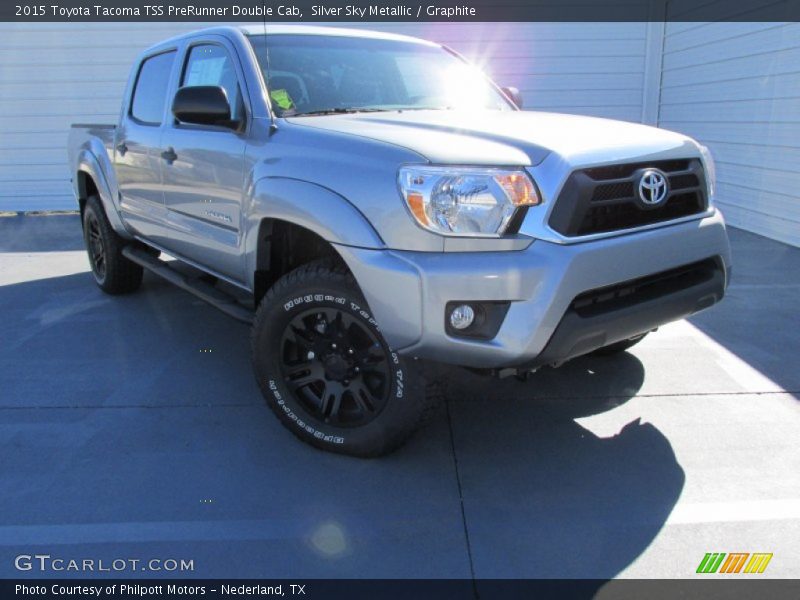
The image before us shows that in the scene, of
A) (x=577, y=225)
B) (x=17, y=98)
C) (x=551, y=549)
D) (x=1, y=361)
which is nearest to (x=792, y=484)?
(x=551, y=549)

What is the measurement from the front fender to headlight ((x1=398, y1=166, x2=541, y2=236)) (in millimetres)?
241

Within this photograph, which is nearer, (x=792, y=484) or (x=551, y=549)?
(x=551, y=549)

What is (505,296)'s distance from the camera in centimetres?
243

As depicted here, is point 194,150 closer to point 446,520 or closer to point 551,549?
point 446,520

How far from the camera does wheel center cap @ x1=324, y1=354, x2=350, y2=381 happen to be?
300 cm

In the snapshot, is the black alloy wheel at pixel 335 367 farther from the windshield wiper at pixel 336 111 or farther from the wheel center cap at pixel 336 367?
the windshield wiper at pixel 336 111

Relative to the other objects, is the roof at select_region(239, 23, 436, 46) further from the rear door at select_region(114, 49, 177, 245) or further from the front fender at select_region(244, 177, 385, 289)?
the front fender at select_region(244, 177, 385, 289)

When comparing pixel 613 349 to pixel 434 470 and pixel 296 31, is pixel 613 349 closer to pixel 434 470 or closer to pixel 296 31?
pixel 434 470

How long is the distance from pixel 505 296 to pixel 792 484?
1534 mm

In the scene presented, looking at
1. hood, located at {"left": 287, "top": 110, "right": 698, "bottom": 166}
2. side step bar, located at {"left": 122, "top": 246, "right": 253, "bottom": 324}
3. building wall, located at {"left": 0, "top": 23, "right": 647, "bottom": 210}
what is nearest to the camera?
hood, located at {"left": 287, "top": 110, "right": 698, "bottom": 166}
